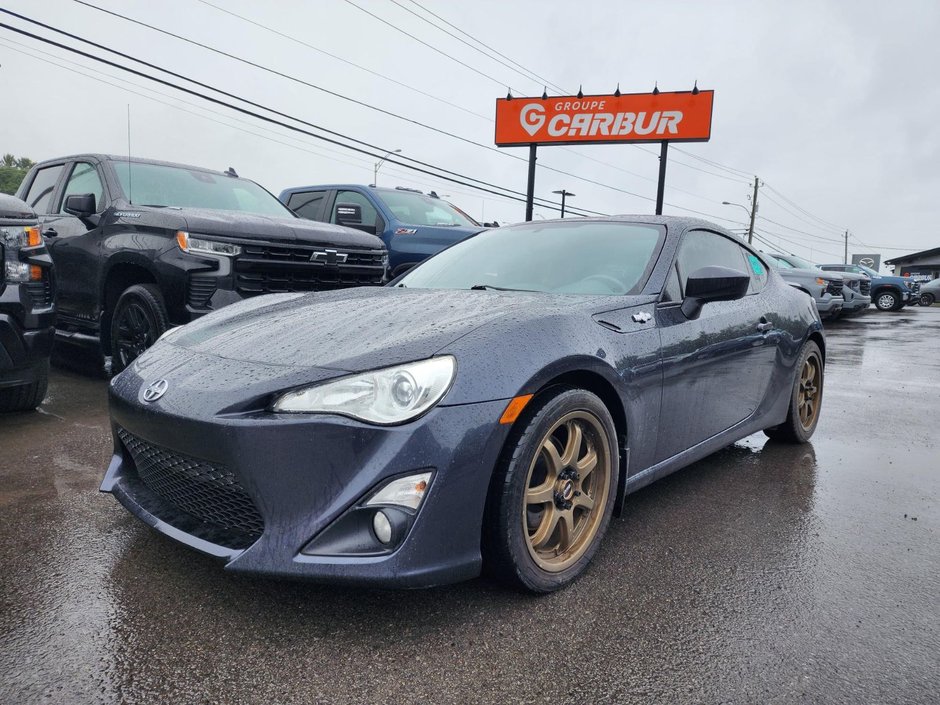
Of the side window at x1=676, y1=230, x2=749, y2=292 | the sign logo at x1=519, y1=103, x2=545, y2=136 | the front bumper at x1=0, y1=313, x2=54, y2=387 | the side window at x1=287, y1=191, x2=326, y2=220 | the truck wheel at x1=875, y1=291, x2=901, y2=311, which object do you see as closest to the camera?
the side window at x1=676, y1=230, x2=749, y2=292

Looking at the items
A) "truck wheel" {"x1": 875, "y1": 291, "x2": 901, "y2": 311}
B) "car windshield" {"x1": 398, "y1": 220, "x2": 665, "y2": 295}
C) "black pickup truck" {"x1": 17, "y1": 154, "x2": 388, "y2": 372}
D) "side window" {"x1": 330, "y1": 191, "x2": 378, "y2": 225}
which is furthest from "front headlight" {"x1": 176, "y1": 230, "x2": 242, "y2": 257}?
"truck wheel" {"x1": 875, "y1": 291, "x2": 901, "y2": 311}

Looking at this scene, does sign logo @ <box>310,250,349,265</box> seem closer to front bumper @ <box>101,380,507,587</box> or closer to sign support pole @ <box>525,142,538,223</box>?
front bumper @ <box>101,380,507,587</box>

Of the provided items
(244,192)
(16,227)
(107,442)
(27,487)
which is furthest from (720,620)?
(244,192)

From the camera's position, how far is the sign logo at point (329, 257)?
17.9 feet

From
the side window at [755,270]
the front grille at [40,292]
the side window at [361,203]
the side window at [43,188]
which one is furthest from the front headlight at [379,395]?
the side window at [361,203]

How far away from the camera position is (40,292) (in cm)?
428

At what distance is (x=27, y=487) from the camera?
126 inches

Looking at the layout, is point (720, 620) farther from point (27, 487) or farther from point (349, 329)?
point (27, 487)

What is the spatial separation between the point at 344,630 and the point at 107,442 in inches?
102

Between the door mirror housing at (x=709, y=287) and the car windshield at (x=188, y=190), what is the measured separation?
13.0 ft

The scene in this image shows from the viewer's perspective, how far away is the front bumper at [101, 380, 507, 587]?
1.92 metres

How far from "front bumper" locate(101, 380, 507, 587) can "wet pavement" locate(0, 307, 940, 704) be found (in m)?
0.24

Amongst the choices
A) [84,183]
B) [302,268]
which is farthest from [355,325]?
[84,183]

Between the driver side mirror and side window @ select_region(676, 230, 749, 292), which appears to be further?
the driver side mirror
